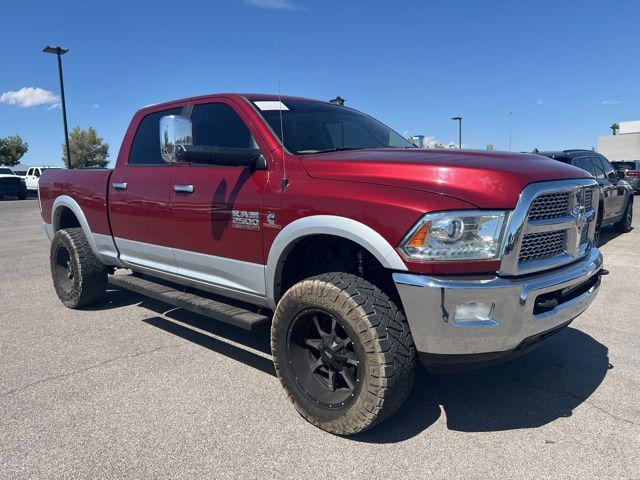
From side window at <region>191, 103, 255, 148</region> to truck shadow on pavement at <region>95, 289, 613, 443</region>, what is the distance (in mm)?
1686

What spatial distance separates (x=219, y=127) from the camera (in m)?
3.95

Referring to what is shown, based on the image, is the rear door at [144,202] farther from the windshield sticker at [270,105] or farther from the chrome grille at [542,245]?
the chrome grille at [542,245]

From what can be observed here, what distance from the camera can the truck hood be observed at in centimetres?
255

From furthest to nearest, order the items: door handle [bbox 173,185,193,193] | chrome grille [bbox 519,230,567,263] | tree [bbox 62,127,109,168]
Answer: tree [bbox 62,127,109,168] → door handle [bbox 173,185,193,193] → chrome grille [bbox 519,230,567,263]

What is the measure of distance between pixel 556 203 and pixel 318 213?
1.33m

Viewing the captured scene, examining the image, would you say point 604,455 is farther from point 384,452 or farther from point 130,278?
point 130,278

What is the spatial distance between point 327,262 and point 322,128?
107 cm

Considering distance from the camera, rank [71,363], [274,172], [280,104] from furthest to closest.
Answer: [71,363]
[280,104]
[274,172]

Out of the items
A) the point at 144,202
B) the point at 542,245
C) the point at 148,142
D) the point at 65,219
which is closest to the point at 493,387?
the point at 542,245

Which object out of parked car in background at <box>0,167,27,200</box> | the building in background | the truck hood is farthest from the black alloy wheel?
the building in background

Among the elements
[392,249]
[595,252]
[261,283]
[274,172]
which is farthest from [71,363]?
[595,252]

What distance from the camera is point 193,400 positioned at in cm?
336

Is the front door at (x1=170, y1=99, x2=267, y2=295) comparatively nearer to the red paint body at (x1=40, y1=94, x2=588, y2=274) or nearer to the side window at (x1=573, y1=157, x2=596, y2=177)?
the red paint body at (x1=40, y1=94, x2=588, y2=274)

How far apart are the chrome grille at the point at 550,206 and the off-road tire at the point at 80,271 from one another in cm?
432
